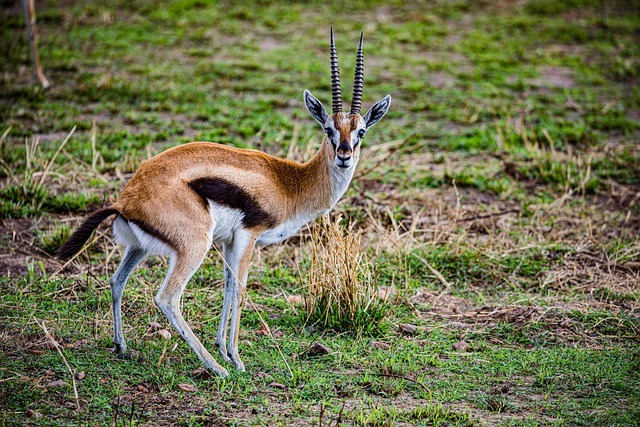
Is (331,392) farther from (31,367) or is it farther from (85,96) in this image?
(85,96)

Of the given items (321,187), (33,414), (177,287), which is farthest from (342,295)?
(33,414)

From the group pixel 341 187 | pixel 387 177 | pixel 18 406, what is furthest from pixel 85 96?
pixel 18 406

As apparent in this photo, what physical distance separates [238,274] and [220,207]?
1.68ft

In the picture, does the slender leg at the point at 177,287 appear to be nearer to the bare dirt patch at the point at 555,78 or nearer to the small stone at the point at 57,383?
the small stone at the point at 57,383

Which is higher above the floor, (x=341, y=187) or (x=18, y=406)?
(x=341, y=187)

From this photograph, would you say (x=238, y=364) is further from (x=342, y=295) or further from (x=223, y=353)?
(x=342, y=295)

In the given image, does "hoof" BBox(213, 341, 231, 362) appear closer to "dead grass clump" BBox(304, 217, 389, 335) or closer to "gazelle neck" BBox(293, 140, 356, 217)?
"dead grass clump" BBox(304, 217, 389, 335)

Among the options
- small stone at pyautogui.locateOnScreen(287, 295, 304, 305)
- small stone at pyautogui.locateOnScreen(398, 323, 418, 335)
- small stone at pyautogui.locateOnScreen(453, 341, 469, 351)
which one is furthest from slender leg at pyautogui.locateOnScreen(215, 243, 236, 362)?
small stone at pyautogui.locateOnScreen(453, 341, 469, 351)

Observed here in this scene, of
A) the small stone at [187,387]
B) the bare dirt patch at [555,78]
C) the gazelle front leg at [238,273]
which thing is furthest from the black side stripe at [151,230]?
the bare dirt patch at [555,78]

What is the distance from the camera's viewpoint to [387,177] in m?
8.39

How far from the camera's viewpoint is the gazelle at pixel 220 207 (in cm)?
452

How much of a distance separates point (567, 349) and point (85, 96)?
7.96 m

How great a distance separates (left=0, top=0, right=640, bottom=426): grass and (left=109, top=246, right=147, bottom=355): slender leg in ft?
0.39

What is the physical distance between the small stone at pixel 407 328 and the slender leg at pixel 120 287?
209 centimetres
